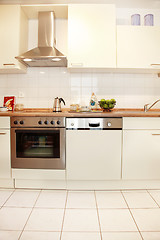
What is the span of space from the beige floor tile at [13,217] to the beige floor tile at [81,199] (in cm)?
41

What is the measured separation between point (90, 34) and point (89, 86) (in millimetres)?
710

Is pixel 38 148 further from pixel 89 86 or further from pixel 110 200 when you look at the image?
pixel 89 86

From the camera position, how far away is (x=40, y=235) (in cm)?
130

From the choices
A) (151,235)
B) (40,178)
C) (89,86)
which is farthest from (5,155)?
(151,235)

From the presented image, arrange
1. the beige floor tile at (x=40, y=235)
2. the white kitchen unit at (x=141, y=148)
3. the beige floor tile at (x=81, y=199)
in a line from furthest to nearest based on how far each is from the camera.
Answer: the white kitchen unit at (x=141, y=148) < the beige floor tile at (x=81, y=199) < the beige floor tile at (x=40, y=235)

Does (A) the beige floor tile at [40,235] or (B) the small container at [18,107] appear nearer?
(A) the beige floor tile at [40,235]

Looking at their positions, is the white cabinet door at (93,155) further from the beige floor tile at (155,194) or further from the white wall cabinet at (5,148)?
the white wall cabinet at (5,148)

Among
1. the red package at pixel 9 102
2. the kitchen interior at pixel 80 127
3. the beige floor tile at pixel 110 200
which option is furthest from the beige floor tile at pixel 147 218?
the red package at pixel 9 102

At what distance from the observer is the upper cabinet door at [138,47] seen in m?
2.27

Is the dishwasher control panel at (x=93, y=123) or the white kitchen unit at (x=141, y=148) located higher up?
the dishwasher control panel at (x=93, y=123)

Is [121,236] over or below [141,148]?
below

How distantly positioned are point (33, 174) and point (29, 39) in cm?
196

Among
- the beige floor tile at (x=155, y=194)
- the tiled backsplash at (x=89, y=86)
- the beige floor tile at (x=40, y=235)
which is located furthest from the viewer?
the tiled backsplash at (x=89, y=86)

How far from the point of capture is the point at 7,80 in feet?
8.73
